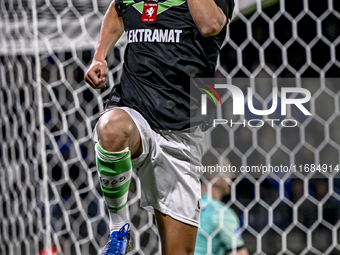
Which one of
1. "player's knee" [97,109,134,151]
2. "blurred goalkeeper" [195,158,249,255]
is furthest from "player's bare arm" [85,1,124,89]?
"blurred goalkeeper" [195,158,249,255]

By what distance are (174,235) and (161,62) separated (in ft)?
1.18

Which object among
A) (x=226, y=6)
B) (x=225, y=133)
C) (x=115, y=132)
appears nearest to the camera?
(x=115, y=132)

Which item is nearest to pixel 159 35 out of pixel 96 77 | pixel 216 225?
pixel 96 77

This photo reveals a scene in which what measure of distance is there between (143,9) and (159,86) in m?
0.17

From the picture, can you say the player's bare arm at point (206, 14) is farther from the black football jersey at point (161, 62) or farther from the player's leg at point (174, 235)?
the player's leg at point (174, 235)

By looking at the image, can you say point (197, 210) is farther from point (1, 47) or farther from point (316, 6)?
point (316, 6)

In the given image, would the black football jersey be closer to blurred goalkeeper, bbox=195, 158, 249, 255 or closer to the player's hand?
the player's hand

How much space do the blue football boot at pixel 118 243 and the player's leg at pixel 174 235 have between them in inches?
4.2

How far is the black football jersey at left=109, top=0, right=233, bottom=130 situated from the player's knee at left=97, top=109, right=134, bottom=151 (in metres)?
0.10

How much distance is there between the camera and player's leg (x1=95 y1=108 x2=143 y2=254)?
70cm

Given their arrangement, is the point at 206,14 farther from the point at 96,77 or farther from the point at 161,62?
the point at 96,77

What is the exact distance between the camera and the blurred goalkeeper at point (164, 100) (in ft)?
2.56

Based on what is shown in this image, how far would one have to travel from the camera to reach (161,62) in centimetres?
81

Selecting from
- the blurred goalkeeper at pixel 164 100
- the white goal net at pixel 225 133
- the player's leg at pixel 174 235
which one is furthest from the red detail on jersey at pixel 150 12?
the white goal net at pixel 225 133
